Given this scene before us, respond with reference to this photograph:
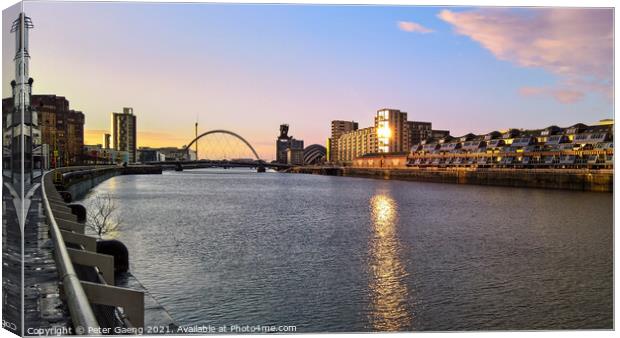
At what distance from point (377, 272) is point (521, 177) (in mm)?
75687

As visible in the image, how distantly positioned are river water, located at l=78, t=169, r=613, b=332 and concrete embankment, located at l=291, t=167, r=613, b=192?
→ 1561 inches

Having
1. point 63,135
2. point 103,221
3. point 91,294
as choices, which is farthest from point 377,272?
point 63,135

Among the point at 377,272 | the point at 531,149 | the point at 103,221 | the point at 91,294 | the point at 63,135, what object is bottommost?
the point at 377,272

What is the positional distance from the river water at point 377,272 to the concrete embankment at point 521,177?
39.6 m

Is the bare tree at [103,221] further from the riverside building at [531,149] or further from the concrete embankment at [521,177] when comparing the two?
the riverside building at [531,149]

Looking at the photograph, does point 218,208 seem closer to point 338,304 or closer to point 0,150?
point 338,304

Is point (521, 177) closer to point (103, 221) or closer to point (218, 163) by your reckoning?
point (103, 221)

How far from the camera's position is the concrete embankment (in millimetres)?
70062

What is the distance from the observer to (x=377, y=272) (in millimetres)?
17828

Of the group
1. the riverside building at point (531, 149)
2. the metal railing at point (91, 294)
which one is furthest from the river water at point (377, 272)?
the riverside building at point (531, 149)

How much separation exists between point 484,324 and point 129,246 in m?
16.5

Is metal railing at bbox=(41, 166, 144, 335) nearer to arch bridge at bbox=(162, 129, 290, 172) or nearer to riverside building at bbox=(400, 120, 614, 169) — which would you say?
riverside building at bbox=(400, 120, 614, 169)

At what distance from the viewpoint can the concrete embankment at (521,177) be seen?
70.1m

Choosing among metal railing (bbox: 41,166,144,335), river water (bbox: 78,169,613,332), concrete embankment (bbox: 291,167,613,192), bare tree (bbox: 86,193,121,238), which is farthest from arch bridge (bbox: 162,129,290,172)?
metal railing (bbox: 41,166,144,335)
